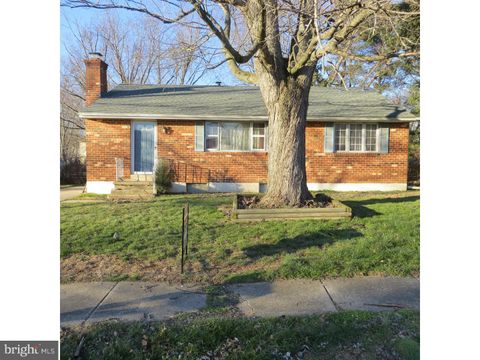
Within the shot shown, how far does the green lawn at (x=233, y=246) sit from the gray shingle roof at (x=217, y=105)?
5.04 metres

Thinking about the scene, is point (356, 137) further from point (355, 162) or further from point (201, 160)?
point (201, 160)

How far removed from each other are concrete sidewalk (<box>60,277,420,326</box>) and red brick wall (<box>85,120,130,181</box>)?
28.7ft

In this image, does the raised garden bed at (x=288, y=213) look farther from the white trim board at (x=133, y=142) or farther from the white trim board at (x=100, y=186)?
the white trim board at (x=100, y=186)

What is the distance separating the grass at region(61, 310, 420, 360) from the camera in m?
2.79

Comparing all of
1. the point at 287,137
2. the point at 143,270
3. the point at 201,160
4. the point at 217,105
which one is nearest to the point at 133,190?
the point at 201,160

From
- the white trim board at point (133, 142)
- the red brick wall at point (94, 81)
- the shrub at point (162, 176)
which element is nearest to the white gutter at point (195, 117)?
the white trim board at point (133, 142)

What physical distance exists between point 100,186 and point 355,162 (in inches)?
365

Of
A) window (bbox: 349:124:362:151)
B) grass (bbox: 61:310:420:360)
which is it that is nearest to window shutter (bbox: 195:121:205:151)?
window (bbox: 349:124:362:151)

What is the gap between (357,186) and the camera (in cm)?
1311

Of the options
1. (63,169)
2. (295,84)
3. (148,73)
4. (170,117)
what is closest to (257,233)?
(295,84)

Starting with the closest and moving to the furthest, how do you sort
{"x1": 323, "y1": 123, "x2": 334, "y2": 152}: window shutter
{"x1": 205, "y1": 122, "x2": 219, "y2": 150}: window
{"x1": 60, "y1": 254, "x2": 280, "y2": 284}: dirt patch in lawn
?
{"x1": 60, "y1": 254, "x2": 280, "y2": 284}: dirt patch in lawn
{"x1": 205, "y1": 122, "x2": 219, "y2": 150}: window
{"x1": 323, "y1": 123, "x2": 334, "y2": 152}: window shutter

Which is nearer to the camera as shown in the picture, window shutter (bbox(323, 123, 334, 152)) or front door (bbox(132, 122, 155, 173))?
front door (bbox(132, 122, 155, 173))

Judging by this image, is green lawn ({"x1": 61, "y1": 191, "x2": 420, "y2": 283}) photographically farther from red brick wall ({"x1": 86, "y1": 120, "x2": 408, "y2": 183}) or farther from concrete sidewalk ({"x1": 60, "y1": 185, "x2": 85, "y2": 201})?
red brick wall ({"x1": 86, "y1": 120, "x2": 408, "y2": 183})

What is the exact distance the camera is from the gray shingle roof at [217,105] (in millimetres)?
12234
